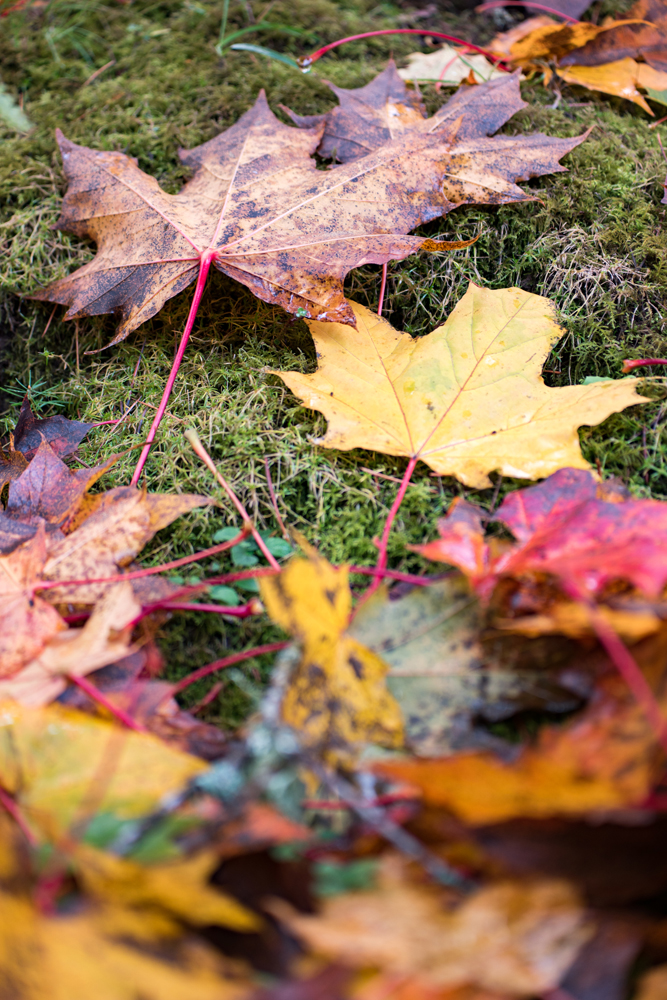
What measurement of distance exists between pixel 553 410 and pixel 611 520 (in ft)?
1.11

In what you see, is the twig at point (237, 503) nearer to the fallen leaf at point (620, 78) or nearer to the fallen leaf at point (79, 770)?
the fallen leaf at point (79, 770)

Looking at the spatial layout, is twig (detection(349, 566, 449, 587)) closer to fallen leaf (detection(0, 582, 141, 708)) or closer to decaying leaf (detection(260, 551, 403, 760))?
decaying leaf (detection(260, 551, 403, 760))

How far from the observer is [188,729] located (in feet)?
3.11

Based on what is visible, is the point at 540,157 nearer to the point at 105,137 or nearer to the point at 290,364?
the point at 290,364

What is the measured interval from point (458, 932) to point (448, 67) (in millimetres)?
2168

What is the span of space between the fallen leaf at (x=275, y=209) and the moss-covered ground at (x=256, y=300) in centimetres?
11

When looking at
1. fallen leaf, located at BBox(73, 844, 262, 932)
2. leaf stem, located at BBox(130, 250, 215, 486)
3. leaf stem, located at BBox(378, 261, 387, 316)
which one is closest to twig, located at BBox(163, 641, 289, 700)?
fallen leaf, located at BBox(73, 844, 262, 932)

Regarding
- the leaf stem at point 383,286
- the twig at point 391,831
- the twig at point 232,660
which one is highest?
the leaf stem at point 383,286

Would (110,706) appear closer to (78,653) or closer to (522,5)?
(78,653)

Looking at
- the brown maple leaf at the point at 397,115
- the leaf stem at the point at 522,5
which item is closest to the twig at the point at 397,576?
the brown maple leaf at the point at 397,115

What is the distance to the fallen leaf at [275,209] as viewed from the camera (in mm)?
1345

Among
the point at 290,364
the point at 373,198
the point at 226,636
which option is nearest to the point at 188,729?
the point at 226,636

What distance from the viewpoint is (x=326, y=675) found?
82 centimetres

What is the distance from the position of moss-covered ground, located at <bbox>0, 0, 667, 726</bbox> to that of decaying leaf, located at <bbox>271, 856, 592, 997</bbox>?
38 centimetres
